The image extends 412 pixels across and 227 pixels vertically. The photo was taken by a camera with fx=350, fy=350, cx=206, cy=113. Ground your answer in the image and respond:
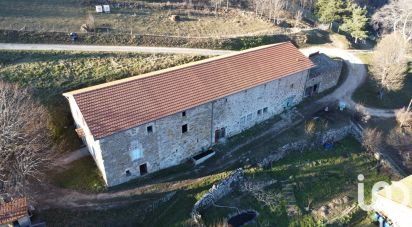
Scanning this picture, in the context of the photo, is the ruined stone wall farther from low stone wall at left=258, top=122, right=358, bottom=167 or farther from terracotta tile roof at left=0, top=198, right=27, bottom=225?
terracotta tile roof at left=0, top=198, right=27, bottom=225

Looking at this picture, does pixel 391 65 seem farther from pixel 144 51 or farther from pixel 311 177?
pixel 144 51

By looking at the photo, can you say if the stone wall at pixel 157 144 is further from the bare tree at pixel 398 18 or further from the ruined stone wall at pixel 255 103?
the bare tree at pixel 398 18

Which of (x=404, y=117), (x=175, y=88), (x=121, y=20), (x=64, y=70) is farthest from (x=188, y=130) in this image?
(x=404, y=117)

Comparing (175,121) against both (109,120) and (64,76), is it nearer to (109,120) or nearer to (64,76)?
(109,120)

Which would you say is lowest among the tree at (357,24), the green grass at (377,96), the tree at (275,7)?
the green grass at (377,96)

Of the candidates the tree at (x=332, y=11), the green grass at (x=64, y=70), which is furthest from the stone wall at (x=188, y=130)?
the tree at (x=332, y=11)

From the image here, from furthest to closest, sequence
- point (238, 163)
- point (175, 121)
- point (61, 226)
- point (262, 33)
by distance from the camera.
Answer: point (262, 33) → point (238, 163) → point (175, 121) → point (61, 226)

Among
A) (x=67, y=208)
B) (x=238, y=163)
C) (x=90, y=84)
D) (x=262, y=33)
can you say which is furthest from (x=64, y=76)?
(x=262, y=33)
